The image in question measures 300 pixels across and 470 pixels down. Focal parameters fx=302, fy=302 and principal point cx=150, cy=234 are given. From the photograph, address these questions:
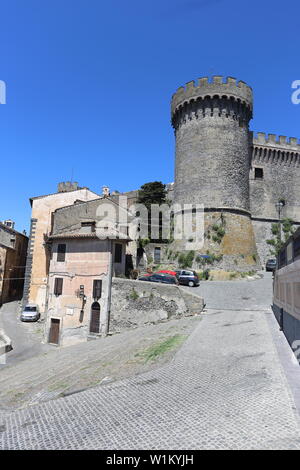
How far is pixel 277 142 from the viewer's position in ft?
118

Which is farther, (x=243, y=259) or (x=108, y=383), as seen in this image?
(x=243, y=259)

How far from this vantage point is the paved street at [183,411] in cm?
396

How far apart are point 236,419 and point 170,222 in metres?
29.6

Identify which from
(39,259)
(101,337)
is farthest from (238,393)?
(39,259)

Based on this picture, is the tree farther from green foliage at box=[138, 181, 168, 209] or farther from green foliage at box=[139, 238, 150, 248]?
green foliage at box=[139, 238, 150, 248]

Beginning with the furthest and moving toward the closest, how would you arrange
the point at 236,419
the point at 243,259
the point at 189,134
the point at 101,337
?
the point at 189,134 < the point at 243,259 < the point at 101,337 < the point at 236,419

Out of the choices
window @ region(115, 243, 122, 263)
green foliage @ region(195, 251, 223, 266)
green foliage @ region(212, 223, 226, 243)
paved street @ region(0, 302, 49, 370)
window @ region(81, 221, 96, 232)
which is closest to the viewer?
paved street @ region(0, 302, 49, 370)

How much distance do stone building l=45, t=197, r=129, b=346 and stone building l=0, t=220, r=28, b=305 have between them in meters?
8.93

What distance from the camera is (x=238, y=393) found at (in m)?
5.31

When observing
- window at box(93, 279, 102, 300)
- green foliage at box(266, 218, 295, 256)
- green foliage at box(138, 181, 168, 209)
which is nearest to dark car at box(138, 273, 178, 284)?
window at box(93, 279, 102, 300)

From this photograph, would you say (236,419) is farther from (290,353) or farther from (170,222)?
(170,222)

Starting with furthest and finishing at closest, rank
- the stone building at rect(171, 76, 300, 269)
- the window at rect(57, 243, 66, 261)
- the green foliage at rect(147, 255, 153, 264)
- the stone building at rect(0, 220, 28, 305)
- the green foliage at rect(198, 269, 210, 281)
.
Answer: the green foliage at rect(147, 255, 153, 264)
the stone building at rect(171, 76, 300, 269)
the stone building at rect(0, 220, 28, 305)
the green foliage at rect(198, 269, 210, 281)
the window at rect(57, 243, 66, 261)

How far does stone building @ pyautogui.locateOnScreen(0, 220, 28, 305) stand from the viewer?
2764cm
